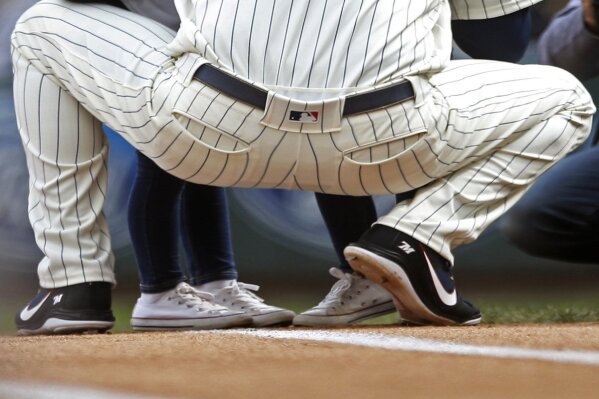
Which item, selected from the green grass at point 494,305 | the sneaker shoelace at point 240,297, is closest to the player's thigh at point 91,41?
the sneaker shoelace at point 240,297

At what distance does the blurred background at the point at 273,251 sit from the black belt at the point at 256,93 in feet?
5.32

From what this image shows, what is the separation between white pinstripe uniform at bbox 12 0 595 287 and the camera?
6.57 ft

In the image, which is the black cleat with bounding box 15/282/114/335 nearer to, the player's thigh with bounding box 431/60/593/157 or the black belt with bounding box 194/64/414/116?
the black belt with bounding box 194/64/414/116

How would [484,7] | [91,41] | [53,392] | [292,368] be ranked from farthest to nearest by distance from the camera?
[484,7] → [91,41] → [292,368] → [53,392]

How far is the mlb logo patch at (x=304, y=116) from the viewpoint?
1999mm

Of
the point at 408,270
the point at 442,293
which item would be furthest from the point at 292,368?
the point at 442,293

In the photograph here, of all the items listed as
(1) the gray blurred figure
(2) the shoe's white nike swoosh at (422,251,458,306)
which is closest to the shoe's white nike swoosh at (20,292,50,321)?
(2) the shoe's white nike swoosh at (422,251,458,306)

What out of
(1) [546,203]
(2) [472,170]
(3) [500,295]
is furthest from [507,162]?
(3) [500,295]

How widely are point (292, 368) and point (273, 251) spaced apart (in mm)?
2185

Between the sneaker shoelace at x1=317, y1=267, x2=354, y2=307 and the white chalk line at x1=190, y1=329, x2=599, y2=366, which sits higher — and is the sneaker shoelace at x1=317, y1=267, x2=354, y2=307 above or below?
above

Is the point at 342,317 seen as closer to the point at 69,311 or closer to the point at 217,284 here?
the point at 217,284

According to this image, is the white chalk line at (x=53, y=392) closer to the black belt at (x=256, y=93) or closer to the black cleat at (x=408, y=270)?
the black belt at (x=256, y=93)

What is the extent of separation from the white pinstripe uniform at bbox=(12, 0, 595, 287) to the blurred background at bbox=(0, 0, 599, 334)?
134cm

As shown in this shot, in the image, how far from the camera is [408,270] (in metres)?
2.19
